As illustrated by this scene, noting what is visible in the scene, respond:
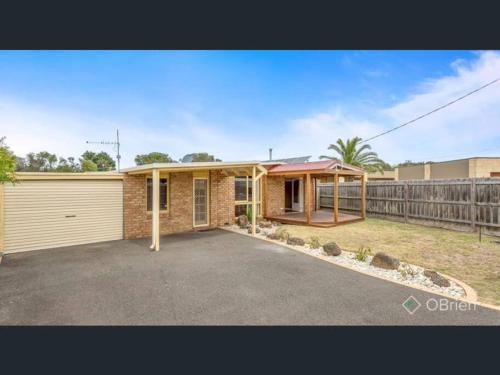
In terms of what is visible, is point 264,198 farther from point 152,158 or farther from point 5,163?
point 152,158

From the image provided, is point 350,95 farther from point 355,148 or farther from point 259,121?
point 259,121

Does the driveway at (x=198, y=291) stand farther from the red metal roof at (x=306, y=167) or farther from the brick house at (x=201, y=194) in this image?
the red metal roof at (x=306, y=167)

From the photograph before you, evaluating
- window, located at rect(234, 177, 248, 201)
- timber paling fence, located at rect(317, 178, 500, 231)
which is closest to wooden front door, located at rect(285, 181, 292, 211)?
timber paling fence, located at rect(317, 178, 500, 231)

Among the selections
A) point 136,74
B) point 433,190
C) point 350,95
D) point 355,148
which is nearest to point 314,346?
point 433,190

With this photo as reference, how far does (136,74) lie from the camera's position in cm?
1304

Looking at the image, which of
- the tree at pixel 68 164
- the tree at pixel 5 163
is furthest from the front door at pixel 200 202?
the tree at pixel 68 164

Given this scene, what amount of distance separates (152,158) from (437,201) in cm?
3993

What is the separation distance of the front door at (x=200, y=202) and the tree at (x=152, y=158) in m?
33.5

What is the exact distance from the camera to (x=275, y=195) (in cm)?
1408

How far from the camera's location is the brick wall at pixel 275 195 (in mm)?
13758

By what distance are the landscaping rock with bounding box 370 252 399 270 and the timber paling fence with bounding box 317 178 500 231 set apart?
624 centimetres

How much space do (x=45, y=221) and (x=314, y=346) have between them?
8188 millimetres

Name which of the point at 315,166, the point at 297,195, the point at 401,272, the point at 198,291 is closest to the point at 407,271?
the point at 401,272

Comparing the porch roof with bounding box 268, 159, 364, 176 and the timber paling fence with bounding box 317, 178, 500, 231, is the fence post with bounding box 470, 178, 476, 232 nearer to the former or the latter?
the timber paling fence with bounding box 317, 178, 500, 231
